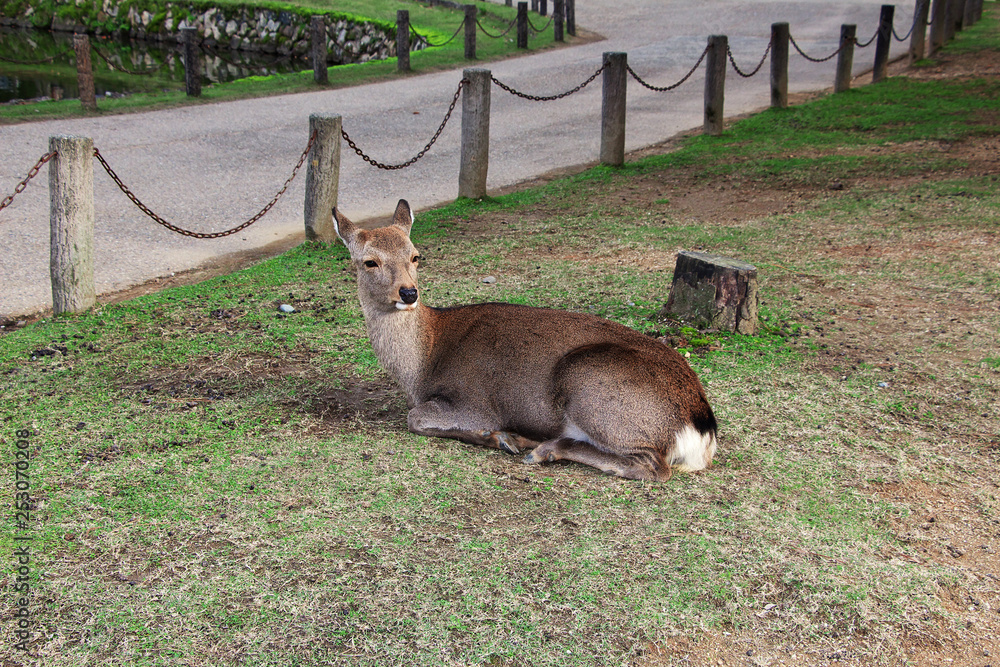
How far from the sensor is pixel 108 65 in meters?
25.7

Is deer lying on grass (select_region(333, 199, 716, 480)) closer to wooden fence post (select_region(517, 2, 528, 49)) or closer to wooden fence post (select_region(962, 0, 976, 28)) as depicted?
wooden fence post (select_region(517, 2, 528, 49))

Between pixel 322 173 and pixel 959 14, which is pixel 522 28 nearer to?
pixel 959 14

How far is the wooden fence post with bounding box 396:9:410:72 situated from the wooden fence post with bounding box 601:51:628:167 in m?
7.79

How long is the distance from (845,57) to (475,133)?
A: 1034 centimetres

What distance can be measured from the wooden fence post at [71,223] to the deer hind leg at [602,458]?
4244 millimetres

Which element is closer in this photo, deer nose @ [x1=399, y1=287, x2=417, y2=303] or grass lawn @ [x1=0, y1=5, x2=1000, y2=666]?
grass lawn @ [x1=0, y1=5, x2=1000, y2=666]

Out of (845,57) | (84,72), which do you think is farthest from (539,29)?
(84,72)

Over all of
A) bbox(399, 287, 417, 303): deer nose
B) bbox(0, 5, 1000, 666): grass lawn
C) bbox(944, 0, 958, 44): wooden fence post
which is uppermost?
bbox(944, 0, 958, 44): wooden fence post

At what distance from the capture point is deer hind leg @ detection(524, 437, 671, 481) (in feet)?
16.4

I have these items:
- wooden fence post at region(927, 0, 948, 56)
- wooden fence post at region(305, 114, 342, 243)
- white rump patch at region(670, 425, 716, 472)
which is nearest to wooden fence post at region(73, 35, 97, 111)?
wooden fence post at region(305, 114, 342, 243)

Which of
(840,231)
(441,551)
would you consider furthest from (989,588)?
(840,231)

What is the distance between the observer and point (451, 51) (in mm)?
23234

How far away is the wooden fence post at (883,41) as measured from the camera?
1931cm

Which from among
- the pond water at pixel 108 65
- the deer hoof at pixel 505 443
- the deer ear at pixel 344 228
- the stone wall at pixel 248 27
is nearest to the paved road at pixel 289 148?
the deer ear at pixel 344 228
